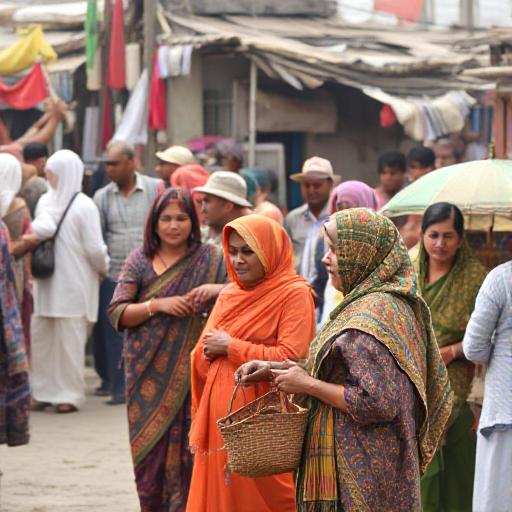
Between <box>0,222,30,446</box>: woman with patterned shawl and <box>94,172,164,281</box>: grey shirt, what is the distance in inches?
138

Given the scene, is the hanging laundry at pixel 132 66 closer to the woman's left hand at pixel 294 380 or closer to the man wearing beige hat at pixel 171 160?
the man wearing beige hat at pixel 171 160

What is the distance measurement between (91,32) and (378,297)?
37.5 feet

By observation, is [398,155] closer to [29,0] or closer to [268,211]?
[268,211]

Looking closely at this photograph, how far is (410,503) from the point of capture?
4.84 metres

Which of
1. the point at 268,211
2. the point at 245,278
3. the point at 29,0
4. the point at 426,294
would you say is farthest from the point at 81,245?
the point at 29,0

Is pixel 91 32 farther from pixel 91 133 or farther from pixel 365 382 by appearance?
pixel 365 382

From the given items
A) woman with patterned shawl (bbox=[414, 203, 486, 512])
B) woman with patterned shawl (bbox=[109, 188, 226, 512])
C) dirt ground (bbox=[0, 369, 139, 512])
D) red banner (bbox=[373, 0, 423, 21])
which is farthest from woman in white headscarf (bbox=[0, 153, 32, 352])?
red banner (bbox=[373, 0, 423, 21])

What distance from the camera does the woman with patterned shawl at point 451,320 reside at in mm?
7090

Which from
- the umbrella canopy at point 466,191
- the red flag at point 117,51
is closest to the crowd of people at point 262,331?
the umbrella canopy at point 466,191

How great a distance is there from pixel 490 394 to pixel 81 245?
514 cm

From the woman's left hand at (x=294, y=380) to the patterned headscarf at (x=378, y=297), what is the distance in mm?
65

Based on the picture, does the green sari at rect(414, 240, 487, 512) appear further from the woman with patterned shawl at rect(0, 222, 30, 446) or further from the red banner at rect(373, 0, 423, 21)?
the red banner at rect(373, 0, 423, 21)

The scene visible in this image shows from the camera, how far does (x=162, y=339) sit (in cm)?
716

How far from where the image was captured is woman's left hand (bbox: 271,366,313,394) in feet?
15.7
